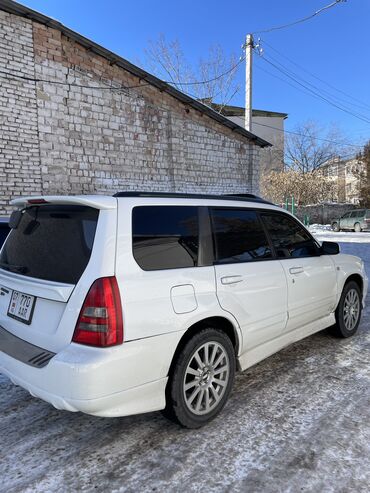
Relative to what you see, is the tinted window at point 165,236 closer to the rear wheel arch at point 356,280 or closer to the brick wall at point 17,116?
the rear wheel arch at point 356,280

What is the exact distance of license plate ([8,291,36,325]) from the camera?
261 cm

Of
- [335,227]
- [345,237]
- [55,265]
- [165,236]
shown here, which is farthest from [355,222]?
[55,265]

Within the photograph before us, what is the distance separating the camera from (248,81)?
1662 centimetres

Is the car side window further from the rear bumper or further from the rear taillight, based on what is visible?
the rear taillight

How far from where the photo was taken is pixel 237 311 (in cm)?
304

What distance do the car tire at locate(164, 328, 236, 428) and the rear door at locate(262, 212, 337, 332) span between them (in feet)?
3.17

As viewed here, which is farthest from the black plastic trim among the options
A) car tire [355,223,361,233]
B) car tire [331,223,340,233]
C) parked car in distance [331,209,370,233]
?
car tire [331,223,340,233]

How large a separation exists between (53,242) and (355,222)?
27.8 meters

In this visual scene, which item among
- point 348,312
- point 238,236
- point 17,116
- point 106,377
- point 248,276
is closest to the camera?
point 106,377

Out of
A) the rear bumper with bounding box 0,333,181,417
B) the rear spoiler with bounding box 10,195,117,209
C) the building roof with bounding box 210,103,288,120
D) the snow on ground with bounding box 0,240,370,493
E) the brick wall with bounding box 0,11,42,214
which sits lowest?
the snow on ground with bounding box 0,240,370,493

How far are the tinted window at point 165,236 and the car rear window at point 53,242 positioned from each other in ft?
1.00

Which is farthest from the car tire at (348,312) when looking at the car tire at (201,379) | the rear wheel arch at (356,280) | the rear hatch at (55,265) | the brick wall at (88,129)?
the brick wall at (88,129)

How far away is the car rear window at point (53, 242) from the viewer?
247 centimetres

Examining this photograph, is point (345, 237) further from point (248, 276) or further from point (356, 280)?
point (248, 276)
